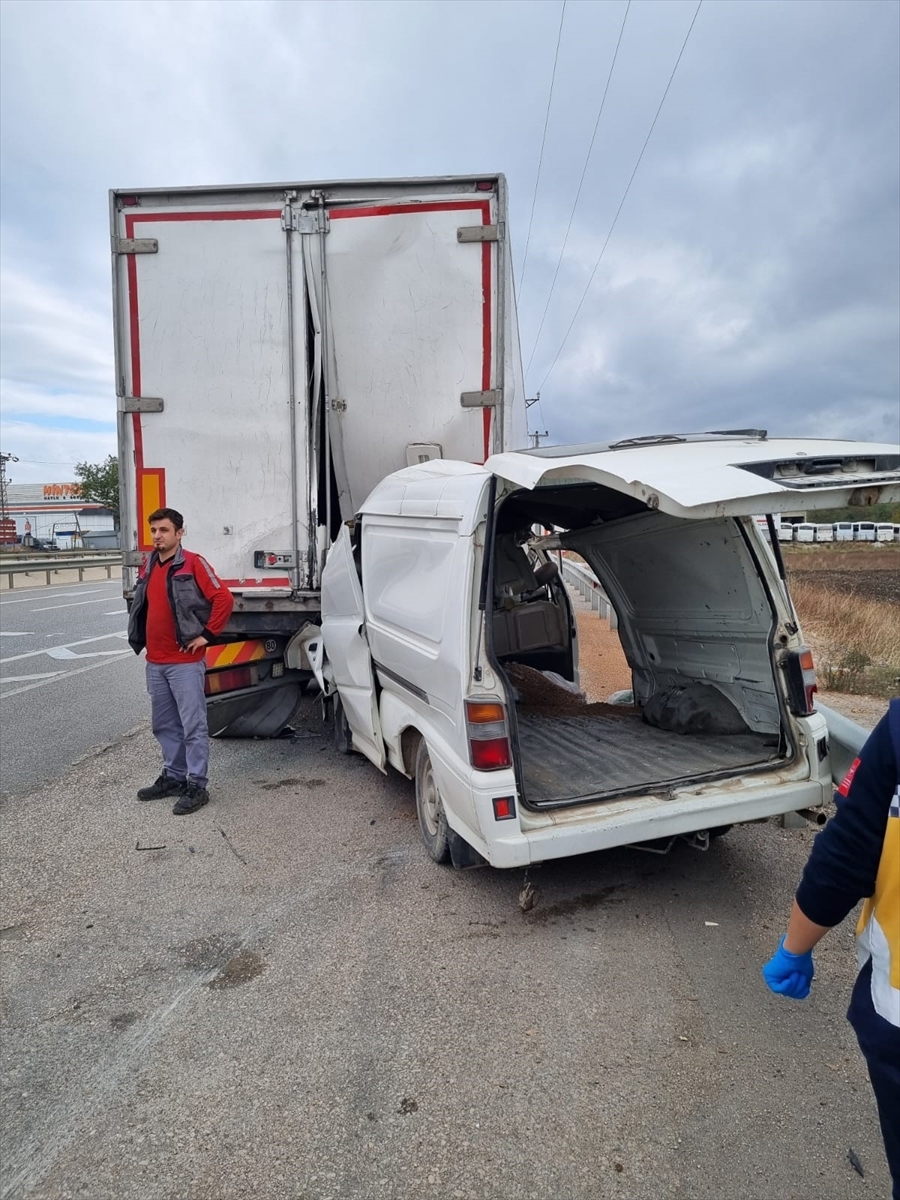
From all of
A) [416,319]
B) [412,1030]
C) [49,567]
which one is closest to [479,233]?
[416,319]

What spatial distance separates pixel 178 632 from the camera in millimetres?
5719

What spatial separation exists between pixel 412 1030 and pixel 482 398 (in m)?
4.64

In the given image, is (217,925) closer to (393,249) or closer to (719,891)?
(719,891)

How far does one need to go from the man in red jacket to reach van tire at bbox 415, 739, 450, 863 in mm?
1833

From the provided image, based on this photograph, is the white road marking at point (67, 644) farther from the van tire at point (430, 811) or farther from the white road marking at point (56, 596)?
the van tire at point (430, 811)

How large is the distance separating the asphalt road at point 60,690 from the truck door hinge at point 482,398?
4.28m

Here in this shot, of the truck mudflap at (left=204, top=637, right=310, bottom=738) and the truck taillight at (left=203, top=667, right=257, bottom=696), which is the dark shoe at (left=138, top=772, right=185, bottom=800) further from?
the truck taillight at (left=203, top=667, right=257, bottom=696)

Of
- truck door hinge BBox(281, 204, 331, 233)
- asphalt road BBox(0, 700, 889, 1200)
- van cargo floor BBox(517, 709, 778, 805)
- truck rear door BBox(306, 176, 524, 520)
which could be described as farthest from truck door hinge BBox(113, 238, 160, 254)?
van cargo floor BBox(517, 709, 778, 805)

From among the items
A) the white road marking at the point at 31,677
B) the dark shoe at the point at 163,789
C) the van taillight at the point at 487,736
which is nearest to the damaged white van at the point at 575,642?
the van taillight at the point at 487,736

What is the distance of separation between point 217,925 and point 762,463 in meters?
3.15

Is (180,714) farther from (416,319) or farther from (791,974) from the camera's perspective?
(791,974)

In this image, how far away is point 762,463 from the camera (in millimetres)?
3168

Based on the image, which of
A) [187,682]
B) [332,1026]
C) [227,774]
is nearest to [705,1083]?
[332,1026]

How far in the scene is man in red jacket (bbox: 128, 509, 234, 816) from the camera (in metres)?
5.72
